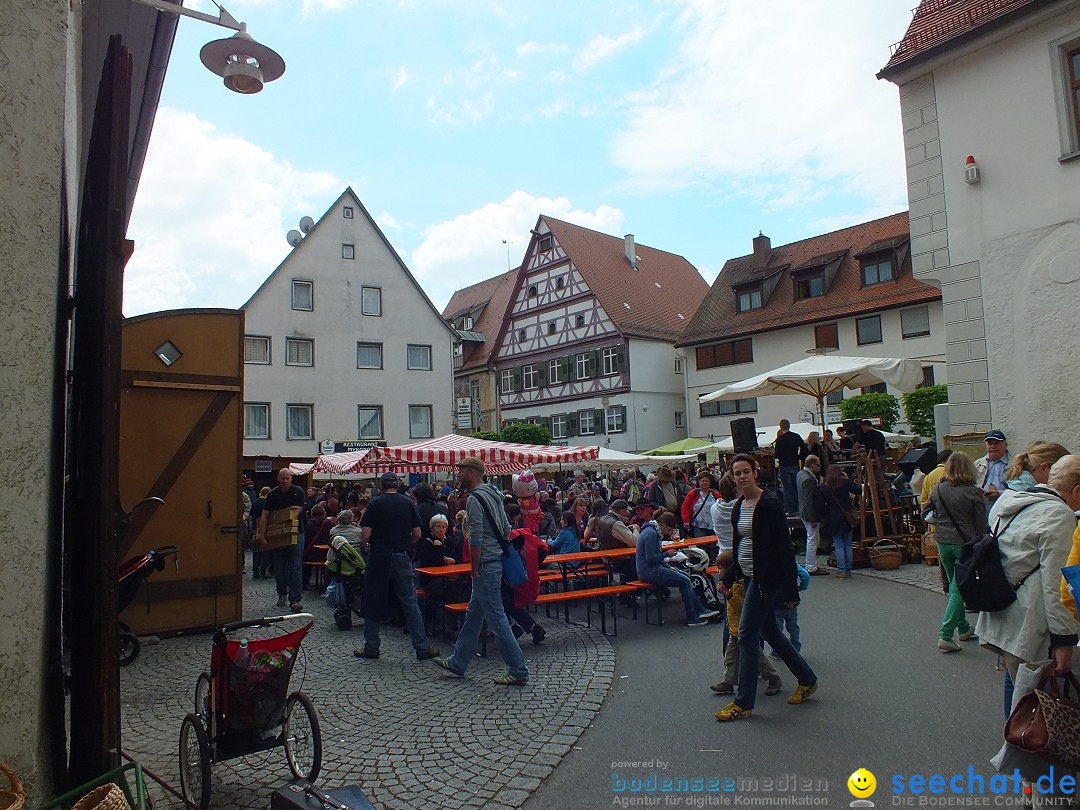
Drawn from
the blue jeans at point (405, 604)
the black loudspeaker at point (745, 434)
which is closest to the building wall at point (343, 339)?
the black loudspeaker at point (745, 434)

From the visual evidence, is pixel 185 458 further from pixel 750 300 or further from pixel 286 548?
pixel 750 300

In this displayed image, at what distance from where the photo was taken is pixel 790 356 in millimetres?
34531

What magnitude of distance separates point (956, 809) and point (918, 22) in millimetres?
12915

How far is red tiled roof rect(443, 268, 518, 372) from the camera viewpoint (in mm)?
50281

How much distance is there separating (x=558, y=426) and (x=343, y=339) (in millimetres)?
13322

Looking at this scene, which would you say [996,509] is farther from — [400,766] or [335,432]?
[335,432]

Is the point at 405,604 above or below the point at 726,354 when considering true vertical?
below

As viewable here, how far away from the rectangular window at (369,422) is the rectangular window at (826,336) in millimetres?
19645

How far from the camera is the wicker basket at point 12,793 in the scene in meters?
2.88

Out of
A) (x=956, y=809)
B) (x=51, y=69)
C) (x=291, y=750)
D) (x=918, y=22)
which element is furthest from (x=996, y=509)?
(x=918, y=22)

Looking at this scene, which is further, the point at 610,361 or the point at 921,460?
the point at 610,361

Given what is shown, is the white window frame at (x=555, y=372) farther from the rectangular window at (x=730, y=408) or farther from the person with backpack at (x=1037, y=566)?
the person with backpack at (x=1037, y=566)

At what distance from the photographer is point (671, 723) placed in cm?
537

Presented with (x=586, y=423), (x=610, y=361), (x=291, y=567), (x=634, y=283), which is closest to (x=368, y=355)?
(x=586, y=423)
